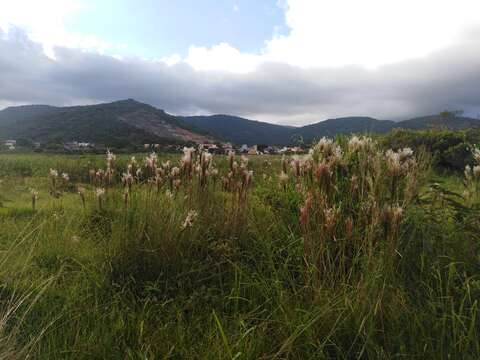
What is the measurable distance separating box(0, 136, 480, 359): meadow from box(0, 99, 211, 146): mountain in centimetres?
4886

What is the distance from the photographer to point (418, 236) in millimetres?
3139

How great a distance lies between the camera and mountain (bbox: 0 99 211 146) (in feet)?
213

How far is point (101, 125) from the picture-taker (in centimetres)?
7925

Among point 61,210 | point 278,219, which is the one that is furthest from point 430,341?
point 61,210

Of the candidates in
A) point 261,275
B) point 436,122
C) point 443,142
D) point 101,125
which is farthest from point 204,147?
point 101,125

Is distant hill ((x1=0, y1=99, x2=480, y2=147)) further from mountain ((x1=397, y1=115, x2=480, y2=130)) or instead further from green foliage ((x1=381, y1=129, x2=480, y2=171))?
green foliage ((x1=381, y1=129, x2=480, y2=171))

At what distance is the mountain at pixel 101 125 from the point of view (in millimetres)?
65000

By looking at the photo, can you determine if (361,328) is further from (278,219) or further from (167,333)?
(278,219)

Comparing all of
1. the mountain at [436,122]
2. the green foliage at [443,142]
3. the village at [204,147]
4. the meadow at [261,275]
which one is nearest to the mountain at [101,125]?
the village at [204,147]

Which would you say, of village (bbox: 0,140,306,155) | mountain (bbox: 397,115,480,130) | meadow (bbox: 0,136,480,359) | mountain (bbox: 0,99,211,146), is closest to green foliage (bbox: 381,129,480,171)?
mountain (bbox: 397,115,480,130)

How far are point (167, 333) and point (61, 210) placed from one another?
3988 mm

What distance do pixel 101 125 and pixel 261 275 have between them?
272ft

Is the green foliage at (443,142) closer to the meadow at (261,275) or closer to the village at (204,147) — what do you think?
the village at (204,147)

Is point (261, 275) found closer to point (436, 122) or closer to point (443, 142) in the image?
point (443, 142)
